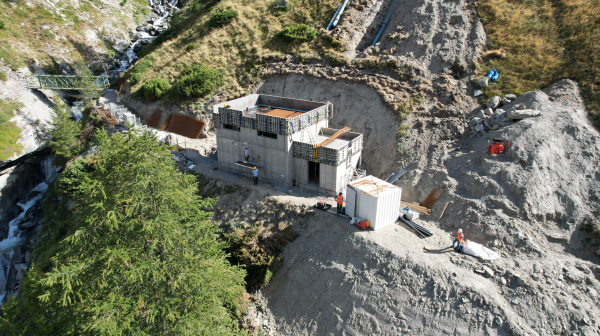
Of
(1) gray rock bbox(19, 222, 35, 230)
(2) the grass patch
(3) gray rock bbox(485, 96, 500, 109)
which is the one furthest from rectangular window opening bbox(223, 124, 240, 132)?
(1) gray rock bbox(19, 222, 35, 230)

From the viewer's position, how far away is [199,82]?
3638 centimetres

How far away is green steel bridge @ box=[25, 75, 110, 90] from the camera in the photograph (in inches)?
1558

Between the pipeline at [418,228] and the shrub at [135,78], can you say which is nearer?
the pipeline at [418,228]

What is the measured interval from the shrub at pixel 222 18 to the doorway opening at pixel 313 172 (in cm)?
2584

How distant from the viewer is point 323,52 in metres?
35.0

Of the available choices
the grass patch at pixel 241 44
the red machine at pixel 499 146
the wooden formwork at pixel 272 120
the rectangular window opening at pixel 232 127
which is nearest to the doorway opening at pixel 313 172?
the wooden formwork at pixel 272 120

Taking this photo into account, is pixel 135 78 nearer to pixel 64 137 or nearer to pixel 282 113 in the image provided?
pixel 64 137

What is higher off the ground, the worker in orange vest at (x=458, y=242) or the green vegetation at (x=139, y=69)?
the green vegetation at (x=139, y=69)

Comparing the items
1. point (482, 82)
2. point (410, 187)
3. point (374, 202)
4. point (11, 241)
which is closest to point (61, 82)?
point (11, 241)

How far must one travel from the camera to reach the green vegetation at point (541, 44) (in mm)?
25859

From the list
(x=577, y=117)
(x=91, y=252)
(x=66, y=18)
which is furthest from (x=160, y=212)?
(x=66, y=18)

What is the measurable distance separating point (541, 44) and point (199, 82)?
1238 inches

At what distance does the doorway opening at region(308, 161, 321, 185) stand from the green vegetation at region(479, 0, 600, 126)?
48.3 feet

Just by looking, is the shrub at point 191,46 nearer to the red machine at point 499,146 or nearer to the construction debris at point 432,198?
the construction debris at point 432,198
